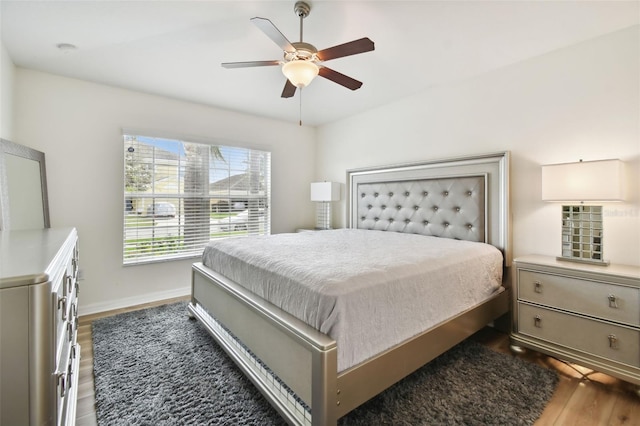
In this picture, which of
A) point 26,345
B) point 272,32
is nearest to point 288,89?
point 272,32

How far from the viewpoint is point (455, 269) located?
183 centimetres

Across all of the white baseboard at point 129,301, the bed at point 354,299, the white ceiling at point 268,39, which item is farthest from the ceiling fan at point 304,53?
the white baseboard at point 129,301

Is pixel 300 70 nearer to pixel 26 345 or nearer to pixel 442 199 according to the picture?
pixel 26 345

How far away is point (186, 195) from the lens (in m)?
3.45

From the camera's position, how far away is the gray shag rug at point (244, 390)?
1478mm

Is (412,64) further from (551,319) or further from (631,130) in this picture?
(551,319)

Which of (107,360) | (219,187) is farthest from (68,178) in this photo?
(107,360)

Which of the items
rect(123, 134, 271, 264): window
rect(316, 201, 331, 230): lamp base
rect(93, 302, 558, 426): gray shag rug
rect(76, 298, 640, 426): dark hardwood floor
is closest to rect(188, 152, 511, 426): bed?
rect(93, 302, 558, 426): gray shag rug

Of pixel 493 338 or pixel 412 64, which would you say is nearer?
pixel 493 338

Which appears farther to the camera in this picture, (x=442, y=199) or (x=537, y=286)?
(x=442, y=199)

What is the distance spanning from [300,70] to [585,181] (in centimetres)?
203

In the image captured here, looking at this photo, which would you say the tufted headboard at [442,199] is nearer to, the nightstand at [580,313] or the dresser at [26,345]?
the nightstand at [580,313]

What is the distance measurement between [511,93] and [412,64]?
913mm

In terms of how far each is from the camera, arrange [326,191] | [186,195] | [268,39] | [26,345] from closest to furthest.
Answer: [26,345] < [268,39] < [186,195] < [326,191]
